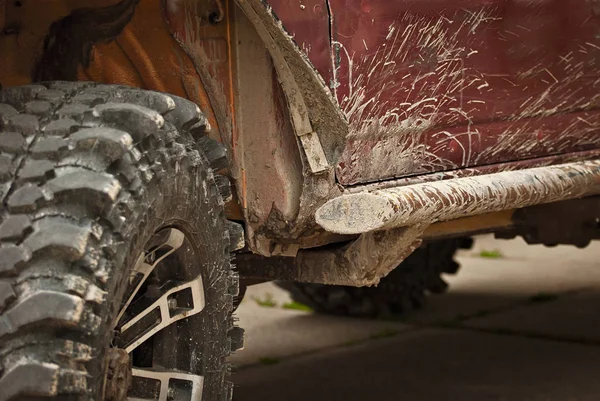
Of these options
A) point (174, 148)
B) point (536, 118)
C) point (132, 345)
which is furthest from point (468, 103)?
point (132, 345)

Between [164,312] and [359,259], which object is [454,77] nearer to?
[359,259]

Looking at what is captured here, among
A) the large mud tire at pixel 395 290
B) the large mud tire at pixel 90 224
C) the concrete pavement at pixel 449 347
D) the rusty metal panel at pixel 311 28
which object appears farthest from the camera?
the large mud tire at pixel 395 290

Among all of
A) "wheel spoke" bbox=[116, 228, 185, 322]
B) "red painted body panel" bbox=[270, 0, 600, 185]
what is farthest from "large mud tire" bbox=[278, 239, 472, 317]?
"wheel spoke" bbox=[116, 228, 185, 322]

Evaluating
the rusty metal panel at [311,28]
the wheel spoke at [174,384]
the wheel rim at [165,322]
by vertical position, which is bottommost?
the wheel spoke at [174,384]

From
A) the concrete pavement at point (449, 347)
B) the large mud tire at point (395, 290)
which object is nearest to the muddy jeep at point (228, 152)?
the concrete pavement at point (449, 347)

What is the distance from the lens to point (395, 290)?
480 cm

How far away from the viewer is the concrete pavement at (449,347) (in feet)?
12.2

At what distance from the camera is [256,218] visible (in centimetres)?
266

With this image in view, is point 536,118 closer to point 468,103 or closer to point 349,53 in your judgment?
point 468,103

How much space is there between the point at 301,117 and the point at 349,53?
18 centimetres

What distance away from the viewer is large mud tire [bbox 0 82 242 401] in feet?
5.93

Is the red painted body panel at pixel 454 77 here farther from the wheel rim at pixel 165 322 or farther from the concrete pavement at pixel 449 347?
the concrete pavement at pixel 449 347

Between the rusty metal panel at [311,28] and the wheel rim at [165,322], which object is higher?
the rusty metal panel at [311,28]

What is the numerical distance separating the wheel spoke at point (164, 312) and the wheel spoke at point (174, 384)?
3.2 inches
